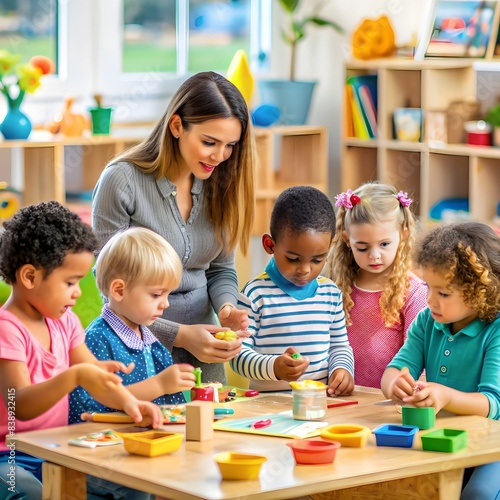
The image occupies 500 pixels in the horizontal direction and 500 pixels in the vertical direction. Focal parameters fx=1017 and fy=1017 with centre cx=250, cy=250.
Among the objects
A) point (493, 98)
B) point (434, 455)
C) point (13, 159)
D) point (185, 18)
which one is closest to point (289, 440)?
point (434, 455)

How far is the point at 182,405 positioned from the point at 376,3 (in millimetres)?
3493

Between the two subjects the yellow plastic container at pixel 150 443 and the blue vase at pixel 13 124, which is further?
the blue vase at pixel 13 124

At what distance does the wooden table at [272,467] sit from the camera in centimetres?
153

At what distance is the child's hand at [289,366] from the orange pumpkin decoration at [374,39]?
118 inches

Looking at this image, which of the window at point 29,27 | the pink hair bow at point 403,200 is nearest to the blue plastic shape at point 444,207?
the window at point 29,27

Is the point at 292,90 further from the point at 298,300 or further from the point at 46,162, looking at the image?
the point at 298,300

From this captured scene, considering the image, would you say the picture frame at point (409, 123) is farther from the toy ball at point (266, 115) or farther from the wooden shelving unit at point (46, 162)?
the wooden shelving unit at point (46, 162)

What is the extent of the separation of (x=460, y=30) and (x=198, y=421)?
10.8 feet

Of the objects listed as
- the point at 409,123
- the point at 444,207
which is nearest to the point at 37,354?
the point at 444,207

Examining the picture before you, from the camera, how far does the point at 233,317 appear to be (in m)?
2.27

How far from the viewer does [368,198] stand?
2543 mm

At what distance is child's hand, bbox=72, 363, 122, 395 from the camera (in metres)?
1.72

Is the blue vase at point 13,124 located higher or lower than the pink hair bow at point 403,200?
higher

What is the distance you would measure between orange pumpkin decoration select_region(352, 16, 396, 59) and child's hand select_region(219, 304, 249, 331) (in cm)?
289
